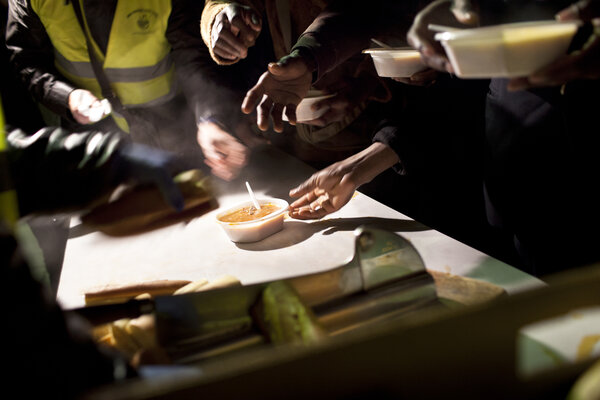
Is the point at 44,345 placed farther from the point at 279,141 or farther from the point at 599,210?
the point at 279,141

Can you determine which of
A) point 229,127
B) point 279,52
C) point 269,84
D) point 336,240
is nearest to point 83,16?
point 229,127

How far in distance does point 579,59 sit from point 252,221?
1.04 metres

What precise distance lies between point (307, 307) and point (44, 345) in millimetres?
430

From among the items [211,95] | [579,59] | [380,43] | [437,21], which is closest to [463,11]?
[437,21]

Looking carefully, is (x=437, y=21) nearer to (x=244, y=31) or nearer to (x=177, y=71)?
(x=244, y=31)

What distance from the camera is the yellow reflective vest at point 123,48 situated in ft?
6.77

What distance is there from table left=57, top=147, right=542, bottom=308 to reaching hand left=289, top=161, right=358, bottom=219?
0.04m

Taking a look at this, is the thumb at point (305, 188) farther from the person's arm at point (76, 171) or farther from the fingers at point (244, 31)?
the person's arm at point (76, 171)

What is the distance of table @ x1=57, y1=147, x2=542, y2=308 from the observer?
1.22 meters

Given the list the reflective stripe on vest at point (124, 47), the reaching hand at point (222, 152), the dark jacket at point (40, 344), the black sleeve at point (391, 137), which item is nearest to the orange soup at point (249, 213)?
Answer: the reaching hand at point (222, 152)

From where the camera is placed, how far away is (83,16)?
2.06m

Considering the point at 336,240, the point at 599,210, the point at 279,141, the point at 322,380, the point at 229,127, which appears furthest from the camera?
the point at 279,141

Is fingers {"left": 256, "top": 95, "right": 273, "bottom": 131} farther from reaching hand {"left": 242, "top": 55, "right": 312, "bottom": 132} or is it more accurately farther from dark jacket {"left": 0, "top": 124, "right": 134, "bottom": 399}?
dark jacket {"left": 0, "top": 124, "right": 134, "bottom": 399}

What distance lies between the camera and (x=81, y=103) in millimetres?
1834
